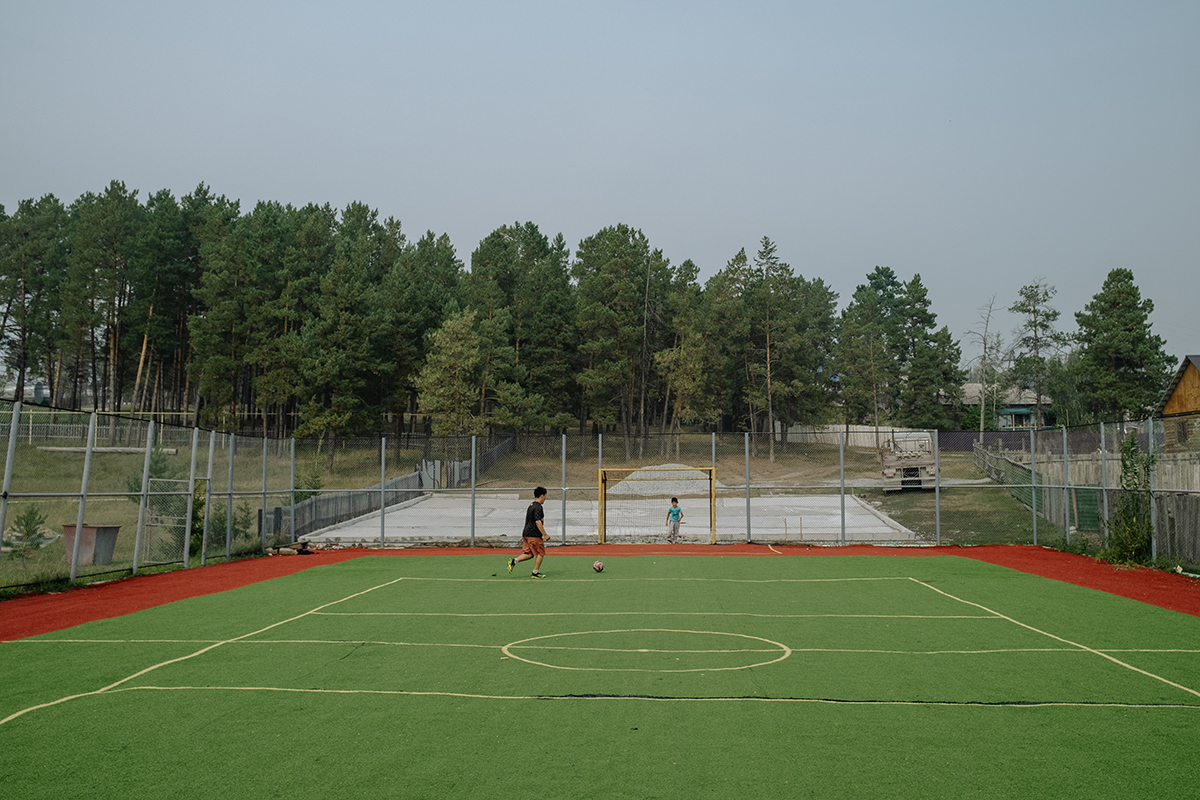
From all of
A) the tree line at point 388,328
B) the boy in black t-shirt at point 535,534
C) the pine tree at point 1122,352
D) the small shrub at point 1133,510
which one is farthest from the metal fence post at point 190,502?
the pine tree at point 1122,352

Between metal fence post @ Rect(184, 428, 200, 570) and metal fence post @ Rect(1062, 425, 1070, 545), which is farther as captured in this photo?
metal fence post @ Rect(1062, 425, 1070, 545)

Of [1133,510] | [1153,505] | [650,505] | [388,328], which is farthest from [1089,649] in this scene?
[388,328]

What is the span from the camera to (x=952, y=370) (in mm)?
70688

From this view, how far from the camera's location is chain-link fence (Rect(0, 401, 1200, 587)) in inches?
592

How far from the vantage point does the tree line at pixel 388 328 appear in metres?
49.7

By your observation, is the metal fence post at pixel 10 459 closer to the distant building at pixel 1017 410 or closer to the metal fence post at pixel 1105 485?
the metal fence post at pixel 1105 485

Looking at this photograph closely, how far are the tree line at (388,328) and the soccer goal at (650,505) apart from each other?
17.1m

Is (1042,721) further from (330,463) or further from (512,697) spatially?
(330,463)

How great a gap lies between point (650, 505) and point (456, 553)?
11.3m

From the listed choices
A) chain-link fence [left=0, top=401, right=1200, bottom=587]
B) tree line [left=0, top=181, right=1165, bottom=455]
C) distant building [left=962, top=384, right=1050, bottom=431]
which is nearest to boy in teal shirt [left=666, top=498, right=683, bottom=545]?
chain-link fence [left=0, top=401, right=1200, bottom=587]

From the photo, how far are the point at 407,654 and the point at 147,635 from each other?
3794 mm

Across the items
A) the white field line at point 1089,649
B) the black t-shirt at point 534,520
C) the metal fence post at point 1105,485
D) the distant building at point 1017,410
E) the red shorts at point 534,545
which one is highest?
the distant building at point 1017,410

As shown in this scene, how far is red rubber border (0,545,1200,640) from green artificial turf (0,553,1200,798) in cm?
114

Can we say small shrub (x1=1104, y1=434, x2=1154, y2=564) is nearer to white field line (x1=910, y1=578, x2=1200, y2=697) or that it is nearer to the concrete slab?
the concrete slab
